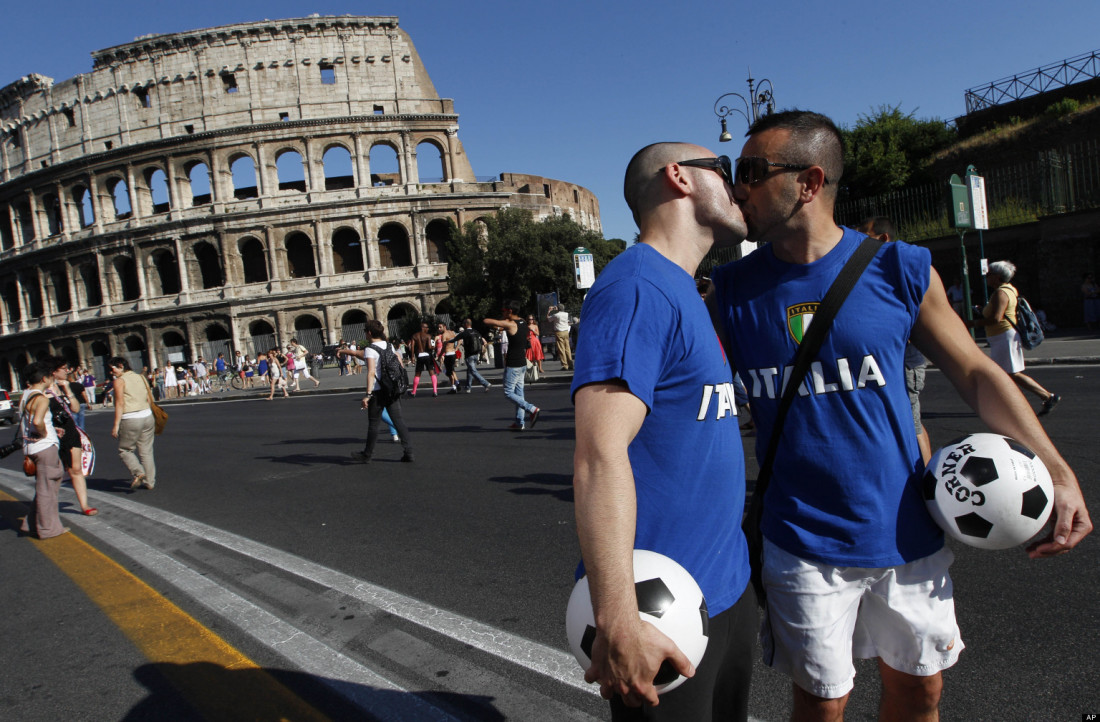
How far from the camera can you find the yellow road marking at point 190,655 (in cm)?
279

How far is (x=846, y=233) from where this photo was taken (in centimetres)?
199

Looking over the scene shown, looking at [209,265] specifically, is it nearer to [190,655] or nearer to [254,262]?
[254,262]

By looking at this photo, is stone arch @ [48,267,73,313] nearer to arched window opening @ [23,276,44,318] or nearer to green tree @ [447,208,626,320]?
arched window opening @ [23,276,44,318]

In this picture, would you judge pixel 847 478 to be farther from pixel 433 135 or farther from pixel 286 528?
pixel 433 135

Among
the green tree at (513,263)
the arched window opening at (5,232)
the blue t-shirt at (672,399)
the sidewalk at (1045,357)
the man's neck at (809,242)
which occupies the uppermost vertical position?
the arched window opening at (5,232)

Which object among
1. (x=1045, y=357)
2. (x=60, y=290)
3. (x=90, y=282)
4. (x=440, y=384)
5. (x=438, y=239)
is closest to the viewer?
(x=1045, y=357)

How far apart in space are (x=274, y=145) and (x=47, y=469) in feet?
129

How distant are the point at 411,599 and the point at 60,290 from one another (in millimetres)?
51977

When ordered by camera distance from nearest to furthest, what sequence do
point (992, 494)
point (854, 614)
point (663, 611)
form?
point (663, 611), point (992, 494), point (854, 614)

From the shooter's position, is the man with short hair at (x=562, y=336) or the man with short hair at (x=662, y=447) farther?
the man with short hair at (x=562, y=336)

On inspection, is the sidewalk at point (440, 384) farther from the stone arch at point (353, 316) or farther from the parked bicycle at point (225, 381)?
the stone arch at point (353, 316)

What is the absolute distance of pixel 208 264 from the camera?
43.4 m

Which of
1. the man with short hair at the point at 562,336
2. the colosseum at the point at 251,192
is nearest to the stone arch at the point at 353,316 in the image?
the colosseum at the point at 251,192

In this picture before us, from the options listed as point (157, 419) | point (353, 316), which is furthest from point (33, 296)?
point (157, 419)
